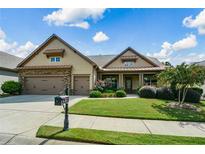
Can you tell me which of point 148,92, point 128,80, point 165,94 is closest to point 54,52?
point 128,80

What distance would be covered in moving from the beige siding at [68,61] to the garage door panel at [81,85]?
572 mm

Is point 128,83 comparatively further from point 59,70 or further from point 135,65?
point 59,70

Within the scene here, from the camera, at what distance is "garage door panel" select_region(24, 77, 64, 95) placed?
61.0 feet

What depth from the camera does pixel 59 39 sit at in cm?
1914

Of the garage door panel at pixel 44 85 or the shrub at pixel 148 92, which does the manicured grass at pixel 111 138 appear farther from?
the garage door panel at pixel 44 85

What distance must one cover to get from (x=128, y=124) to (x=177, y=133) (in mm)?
2003

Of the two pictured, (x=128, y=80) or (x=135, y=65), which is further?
(x=128, y=80)

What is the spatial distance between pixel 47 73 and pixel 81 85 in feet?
14.1

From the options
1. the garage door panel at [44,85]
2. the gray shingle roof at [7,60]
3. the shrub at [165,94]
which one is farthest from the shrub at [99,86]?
the gray shingle roof at [7,60]

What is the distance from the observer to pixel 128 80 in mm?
23375

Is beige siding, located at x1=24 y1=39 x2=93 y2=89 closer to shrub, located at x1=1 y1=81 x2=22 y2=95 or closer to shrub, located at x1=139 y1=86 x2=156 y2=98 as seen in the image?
shrub, located at x1=1 y1=81 x2=22 y2=95

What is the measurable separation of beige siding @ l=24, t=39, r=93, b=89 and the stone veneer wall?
2.60 ft

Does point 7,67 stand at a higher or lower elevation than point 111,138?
higher
